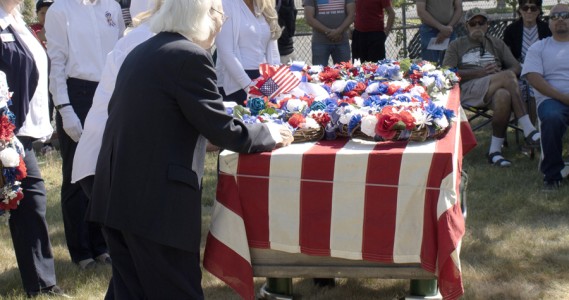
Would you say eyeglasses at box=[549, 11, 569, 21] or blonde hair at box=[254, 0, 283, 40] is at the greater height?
blonde hair at box=[254, 0, 283, 40]

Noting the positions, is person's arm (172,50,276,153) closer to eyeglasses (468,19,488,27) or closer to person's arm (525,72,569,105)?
person's arm (525,72,569,105)

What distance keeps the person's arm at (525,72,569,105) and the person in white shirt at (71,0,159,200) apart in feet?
13.1

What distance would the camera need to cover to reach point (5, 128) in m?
4.08

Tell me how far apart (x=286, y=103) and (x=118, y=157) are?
1.23 m

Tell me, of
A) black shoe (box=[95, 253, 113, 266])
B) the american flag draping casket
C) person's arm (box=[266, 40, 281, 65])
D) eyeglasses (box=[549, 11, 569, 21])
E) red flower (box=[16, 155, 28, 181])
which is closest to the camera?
the american flag draping casket

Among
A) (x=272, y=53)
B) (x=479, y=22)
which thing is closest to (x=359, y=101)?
(x=272, y=53)

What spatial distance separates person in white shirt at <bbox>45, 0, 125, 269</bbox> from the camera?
4879 millimetres

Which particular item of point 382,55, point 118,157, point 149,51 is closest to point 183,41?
point 149,51

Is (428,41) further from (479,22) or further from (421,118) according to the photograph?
(421,118)

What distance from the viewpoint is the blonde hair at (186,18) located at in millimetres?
3162

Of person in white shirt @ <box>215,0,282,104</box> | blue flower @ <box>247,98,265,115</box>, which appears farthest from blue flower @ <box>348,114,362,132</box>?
person in white shirt @ <box>215,0,282,104</box>

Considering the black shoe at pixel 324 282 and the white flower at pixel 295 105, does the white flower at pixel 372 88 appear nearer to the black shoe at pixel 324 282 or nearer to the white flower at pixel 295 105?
the white flower at pixel 295 105

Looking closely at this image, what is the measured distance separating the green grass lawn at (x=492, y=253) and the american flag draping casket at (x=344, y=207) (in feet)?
3.38

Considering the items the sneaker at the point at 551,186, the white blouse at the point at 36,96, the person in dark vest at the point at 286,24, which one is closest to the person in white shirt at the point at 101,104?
the white blouse at the point at 36,96
